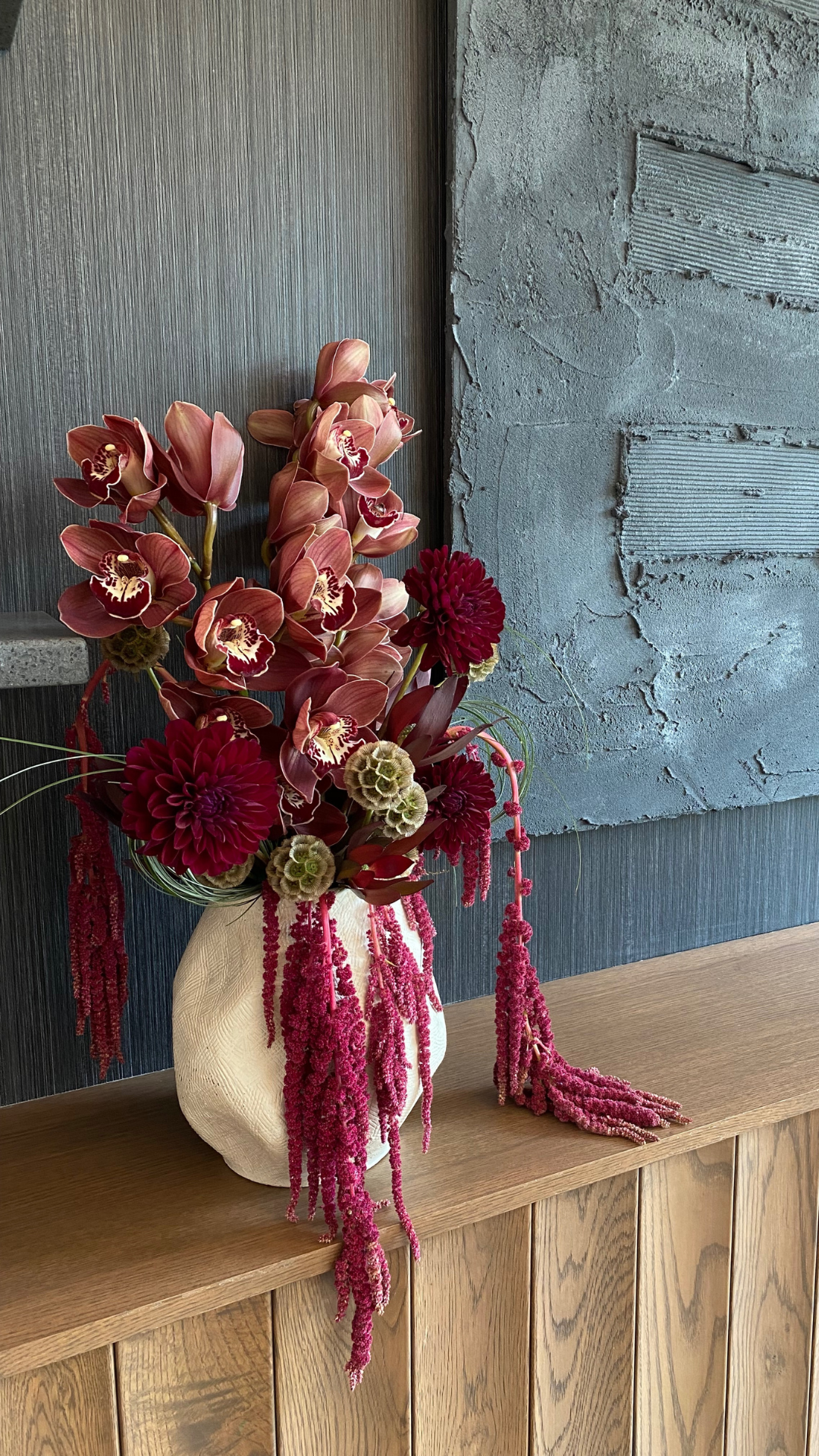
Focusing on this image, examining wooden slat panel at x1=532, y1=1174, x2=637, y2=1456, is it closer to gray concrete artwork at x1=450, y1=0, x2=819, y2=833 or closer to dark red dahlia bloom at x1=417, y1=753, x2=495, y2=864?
dark red dahlia bloom at x1=417, y1=753, x2=495, y2=864

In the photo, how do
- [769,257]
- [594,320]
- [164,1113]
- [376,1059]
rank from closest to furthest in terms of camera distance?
[376,1059] → [164,1113] → [594,320] → [769,257]

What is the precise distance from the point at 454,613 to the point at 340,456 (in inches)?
6.2

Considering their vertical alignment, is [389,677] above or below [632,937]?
above

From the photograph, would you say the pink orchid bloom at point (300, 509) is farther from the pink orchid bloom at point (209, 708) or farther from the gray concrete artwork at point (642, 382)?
the gray concrete artwork at point (642, 382)

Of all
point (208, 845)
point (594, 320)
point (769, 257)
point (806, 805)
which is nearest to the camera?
point (208, 845)

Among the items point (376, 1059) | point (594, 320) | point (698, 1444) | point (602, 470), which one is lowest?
point (698, 1444)

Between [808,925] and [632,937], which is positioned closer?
[632,937]

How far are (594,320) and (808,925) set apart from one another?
2.66 ft

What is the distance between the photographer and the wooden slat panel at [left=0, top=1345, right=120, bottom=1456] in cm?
65

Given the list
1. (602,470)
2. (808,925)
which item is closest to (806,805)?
(808,925)

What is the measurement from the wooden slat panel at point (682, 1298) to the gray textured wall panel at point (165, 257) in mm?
464

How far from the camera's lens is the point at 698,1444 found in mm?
968

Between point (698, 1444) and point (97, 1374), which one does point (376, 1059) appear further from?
point (698, 1444)

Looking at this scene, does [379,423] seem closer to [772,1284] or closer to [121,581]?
[121,581]
